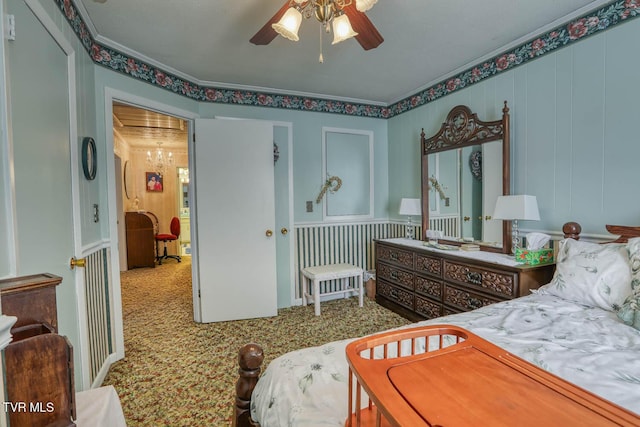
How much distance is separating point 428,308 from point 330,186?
Result: 5.64ft

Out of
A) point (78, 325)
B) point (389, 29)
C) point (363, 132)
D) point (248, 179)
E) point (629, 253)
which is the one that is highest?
point (389, 29)

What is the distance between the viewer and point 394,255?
123 inches

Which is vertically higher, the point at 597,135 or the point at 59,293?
the point at 597,135

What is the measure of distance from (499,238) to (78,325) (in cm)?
298

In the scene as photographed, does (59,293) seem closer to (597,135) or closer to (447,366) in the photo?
(447,366)

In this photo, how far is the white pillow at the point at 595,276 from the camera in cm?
147

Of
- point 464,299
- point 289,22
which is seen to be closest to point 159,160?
point 289,22

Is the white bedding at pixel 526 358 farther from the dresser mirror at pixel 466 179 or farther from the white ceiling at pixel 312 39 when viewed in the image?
the white ceiling at pixel 312 39

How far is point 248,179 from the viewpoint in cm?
308

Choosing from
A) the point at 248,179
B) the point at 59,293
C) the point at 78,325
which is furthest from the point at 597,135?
the point at 78,325

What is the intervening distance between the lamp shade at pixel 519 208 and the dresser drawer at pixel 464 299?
62cm

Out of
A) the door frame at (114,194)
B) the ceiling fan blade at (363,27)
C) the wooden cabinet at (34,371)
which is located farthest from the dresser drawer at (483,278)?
the door frame at (114,194)

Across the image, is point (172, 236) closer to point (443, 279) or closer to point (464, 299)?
point (443, 279)

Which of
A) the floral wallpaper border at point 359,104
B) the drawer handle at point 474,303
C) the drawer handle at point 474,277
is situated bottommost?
the drawer handle at point 474,303
